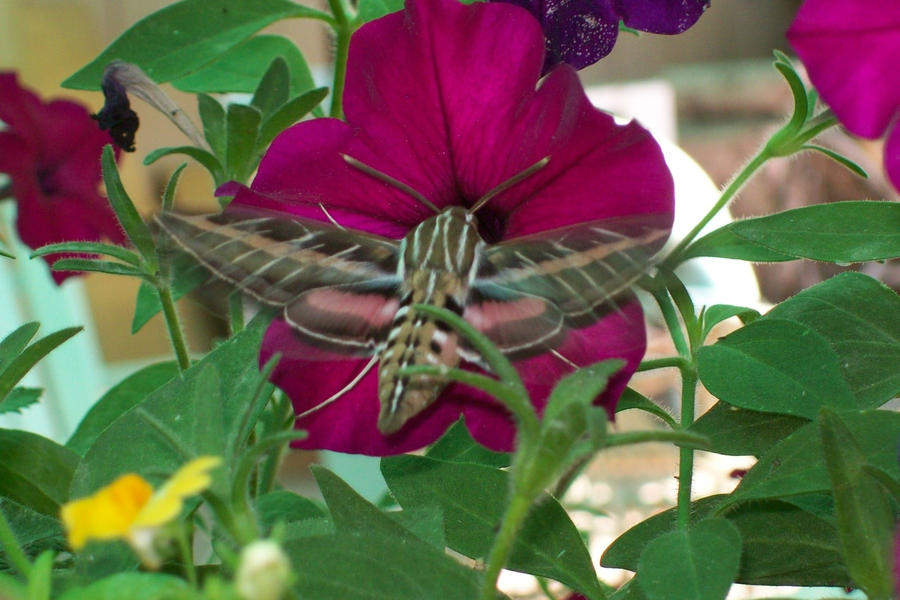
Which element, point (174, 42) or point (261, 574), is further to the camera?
point (174, 42)

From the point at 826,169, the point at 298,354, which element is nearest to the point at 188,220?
the point at 298,354

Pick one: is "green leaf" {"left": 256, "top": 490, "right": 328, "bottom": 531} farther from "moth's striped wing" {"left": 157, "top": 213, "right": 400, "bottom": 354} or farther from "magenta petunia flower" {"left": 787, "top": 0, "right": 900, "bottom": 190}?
"magenta petunia flower" {"left": 787, "top": 0, "right": 900, "bottom": 190}

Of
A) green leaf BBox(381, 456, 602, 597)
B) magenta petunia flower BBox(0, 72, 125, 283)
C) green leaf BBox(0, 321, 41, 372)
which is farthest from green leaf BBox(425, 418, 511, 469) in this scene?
magenta petunia flower BBox(0, 72, 125, 283)

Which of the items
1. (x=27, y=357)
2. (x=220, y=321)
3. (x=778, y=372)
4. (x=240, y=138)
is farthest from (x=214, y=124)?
(x=220, y=321)

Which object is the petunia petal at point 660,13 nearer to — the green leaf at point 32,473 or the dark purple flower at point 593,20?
the dark purple flower at point 593,20

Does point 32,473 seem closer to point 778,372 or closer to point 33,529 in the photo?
point 33,529

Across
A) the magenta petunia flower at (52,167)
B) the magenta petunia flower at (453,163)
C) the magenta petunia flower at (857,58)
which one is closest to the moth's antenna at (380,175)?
the magenta petunia flower at (453,163)

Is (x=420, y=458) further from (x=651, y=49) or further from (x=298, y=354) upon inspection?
(x=651, y=49)
